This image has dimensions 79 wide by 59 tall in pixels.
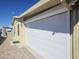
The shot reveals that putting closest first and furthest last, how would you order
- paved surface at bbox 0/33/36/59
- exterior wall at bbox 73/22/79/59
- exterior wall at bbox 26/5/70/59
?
exterior wall at bbox 73/22/79/59 → exterior wall at bbox 26/5/70/59 → paved surface at bbox 0/33/36/59

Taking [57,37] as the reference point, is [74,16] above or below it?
above

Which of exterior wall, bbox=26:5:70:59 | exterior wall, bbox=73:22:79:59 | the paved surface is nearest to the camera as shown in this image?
exterior wall, bbox=73:22:79:59

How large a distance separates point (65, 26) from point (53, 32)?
53.4 inches

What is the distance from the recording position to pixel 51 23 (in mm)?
6781

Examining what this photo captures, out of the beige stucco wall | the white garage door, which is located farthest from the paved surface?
the beige stucco wall

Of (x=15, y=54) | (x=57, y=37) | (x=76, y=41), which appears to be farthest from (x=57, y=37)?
(x=15, y=54)

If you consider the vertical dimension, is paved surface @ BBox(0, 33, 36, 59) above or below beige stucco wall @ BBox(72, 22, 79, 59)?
below

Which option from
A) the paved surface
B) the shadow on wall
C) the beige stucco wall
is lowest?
the paved surface

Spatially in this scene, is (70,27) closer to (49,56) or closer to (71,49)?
(71,49)

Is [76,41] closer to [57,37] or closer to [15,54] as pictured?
[57,37]

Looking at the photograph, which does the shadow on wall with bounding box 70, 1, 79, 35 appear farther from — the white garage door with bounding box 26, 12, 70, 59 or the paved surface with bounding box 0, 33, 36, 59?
the paved surface with bounding box 0, 33, 36, 59

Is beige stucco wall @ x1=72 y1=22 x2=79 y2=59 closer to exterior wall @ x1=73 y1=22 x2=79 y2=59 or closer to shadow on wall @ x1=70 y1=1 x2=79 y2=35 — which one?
exterior wall @ x1=73 y1=22 x2=79 y2=59

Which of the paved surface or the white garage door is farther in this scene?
the paved surface

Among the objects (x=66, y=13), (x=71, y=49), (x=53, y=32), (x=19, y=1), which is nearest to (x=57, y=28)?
(x=53, y=32)
